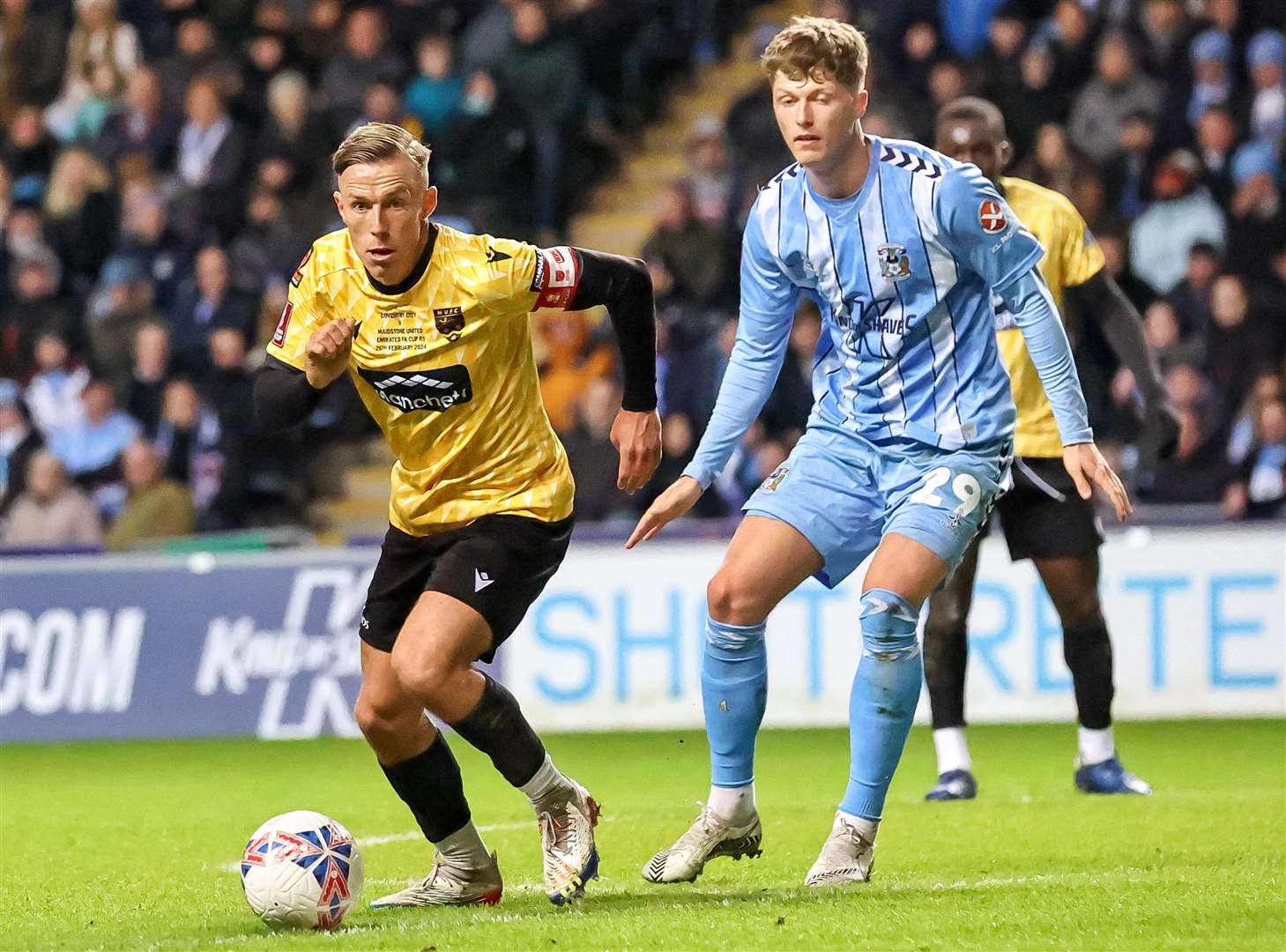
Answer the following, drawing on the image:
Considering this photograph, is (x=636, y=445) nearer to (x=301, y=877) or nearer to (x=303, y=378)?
(x=303, y=378)

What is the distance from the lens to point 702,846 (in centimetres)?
543

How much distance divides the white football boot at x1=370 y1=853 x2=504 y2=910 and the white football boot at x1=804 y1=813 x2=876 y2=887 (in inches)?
33.3

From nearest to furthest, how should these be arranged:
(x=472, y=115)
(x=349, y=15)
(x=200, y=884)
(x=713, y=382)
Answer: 1. (x=200, y=884)
2. (x=713, y=382)
3. (x=472, y=115)
4. (x=349, y=15)

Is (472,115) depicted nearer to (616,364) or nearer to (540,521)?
(616,364)

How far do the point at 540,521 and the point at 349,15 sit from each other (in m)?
11.2

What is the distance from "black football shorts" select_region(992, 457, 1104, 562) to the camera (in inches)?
293

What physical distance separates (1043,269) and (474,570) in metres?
2.97

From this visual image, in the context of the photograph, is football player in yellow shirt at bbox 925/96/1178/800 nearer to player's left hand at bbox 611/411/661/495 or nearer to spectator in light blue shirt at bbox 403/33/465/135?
player's left hand at bbox 611/411/661/495

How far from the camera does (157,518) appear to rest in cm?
1281

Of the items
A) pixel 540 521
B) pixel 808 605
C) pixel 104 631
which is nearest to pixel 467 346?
pixel 540 521

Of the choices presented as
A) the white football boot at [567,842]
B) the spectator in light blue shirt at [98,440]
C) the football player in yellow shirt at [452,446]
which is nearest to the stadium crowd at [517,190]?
the spectator in light blue shirt at [98,440]

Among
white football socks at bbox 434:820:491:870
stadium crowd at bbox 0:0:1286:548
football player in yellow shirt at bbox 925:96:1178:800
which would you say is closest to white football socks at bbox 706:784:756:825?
white football socks at bbox 434:820:491:870

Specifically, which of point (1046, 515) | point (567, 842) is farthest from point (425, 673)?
point (1046, 515)

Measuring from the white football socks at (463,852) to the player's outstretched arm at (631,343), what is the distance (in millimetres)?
1017
